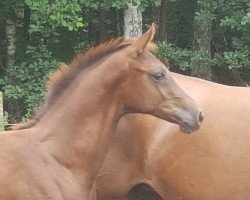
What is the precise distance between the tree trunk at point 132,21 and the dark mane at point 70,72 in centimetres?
535

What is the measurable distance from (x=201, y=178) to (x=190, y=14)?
8587mm

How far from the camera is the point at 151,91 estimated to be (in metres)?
4.29

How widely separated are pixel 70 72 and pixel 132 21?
218 inches

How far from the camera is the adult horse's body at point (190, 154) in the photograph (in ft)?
15.3

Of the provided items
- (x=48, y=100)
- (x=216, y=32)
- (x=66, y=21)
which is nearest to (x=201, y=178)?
(x=48, y=100)

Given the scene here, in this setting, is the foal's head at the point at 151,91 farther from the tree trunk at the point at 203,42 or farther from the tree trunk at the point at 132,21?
the tree trunk at the point at 203,42

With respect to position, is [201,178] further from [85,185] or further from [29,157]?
[29,157]

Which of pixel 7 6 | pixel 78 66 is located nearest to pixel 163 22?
pixel 7 6

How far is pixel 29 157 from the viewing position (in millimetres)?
4137

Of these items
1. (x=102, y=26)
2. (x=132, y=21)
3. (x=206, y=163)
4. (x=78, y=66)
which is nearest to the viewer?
(x=78, y=66)

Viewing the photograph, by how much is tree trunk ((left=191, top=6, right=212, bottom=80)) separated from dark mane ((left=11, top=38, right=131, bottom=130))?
6895mm

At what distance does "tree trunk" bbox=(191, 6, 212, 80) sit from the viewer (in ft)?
37.0

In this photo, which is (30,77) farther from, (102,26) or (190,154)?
(190,154)

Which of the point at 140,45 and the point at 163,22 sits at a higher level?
the point at 140,45
